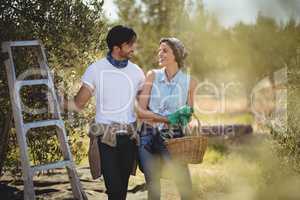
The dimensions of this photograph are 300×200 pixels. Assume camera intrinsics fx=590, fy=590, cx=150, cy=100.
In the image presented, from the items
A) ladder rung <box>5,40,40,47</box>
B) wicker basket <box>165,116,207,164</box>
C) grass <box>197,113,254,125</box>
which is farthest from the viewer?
grass <box>197,113,254,125</box>

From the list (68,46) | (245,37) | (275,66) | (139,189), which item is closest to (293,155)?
(139,189)

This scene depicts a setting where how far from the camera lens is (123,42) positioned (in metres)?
5.90

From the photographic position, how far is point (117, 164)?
595cm

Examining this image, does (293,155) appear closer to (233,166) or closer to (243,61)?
(233,166)

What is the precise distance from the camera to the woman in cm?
588

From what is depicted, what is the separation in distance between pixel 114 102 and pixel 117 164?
63cm

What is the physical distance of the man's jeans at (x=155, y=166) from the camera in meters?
5.86

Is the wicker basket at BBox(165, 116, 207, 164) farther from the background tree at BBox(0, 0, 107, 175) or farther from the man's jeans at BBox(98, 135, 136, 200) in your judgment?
the background tree at BBox(0, 0, 107, 175)

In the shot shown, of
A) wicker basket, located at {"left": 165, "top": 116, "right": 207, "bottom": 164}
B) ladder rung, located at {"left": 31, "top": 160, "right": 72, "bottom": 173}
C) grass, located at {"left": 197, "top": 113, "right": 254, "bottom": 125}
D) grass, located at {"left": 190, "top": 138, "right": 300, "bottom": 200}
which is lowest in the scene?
grass, located at {"left": 197, "top": 113, "right": 254, "bottom": 125}

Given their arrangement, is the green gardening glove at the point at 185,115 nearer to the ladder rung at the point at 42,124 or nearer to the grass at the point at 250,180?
the ladder rung at the point at 42,124

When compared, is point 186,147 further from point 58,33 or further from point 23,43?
point 58,33

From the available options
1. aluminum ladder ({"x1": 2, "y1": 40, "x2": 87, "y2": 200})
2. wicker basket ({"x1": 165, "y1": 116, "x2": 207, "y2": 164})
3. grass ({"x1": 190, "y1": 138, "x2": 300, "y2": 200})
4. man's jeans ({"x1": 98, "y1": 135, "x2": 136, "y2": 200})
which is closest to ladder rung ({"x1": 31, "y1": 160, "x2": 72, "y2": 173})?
aluminum ladder ({"x1": 2, "y1": 40, "x2": 87, "y2": 200})

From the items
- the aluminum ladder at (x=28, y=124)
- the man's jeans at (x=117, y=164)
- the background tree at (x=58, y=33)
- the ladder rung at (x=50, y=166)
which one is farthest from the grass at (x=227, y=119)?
the man's jeans at (x=117, y=164)

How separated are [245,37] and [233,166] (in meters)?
13.6
